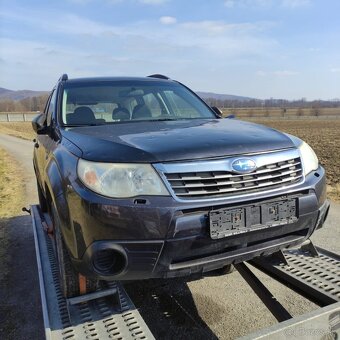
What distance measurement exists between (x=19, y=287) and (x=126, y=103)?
2.13m

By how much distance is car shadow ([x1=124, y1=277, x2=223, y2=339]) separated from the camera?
10.1 ft

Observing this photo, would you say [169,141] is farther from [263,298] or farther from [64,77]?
[64,77]

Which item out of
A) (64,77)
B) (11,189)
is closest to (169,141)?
(64,77)

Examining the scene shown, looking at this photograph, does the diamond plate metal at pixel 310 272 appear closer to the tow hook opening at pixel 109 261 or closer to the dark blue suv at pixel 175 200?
the dark blue suv at pixel 175 200

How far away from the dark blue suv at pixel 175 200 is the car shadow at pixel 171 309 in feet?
2.11

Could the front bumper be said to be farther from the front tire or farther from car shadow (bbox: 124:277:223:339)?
car shadow (bbox: 124:277:223:339)

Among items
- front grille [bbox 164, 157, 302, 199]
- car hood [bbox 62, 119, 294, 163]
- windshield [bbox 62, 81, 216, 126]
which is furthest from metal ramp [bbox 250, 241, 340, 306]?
windshield [bbox 62, 81, 216, 126]

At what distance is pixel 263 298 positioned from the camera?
2943 mm

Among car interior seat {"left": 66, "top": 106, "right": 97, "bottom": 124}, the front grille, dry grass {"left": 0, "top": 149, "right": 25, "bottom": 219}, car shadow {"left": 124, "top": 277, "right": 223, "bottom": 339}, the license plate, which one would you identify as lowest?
dry grass {"left": 0, "top": 149, "right": 25, "bottom": 219}

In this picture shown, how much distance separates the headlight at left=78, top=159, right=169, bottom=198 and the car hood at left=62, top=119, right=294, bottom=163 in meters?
0.05

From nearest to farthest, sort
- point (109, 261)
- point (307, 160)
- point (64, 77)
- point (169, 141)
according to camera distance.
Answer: point (109, 261) → point (169, 141) → point (307, 160) → point (64, 77)

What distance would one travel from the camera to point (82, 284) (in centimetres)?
265

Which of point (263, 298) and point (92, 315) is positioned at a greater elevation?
point (92, 315)

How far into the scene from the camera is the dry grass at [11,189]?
280 inches
